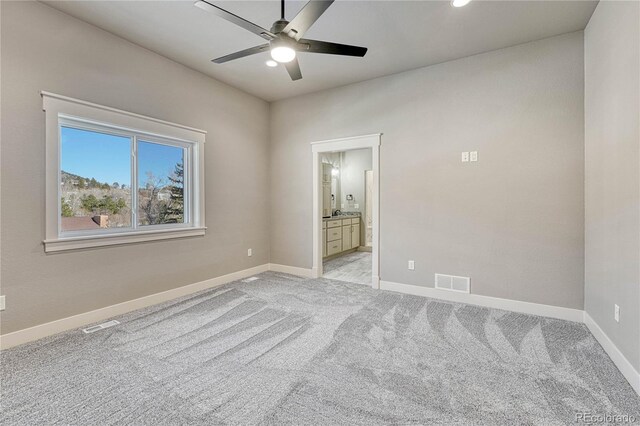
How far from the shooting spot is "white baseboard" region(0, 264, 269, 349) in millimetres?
2461

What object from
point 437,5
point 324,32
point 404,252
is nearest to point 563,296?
point 404,252

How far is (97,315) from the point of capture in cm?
295

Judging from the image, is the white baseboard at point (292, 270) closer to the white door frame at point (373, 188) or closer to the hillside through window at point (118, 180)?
the white door frame at point (373, 188)

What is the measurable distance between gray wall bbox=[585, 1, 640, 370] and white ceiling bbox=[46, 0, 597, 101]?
0.57 meters

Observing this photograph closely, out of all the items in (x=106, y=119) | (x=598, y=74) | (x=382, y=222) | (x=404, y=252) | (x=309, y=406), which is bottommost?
(x=309, y=406)

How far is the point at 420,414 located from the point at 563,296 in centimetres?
244

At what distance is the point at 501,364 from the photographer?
220cm

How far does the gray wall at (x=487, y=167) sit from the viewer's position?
3.01 meters

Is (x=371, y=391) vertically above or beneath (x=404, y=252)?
beneath

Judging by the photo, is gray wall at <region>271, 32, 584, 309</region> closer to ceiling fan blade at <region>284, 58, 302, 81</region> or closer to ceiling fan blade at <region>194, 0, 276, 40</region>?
ceiling fan blade at <region>284, 58, 302, 81</region>

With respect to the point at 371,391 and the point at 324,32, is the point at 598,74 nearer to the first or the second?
the point at 324,32

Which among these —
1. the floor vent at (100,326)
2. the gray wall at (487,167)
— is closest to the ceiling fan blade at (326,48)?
the gray wall at (487,167)

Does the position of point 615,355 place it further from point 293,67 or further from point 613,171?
point 293,67

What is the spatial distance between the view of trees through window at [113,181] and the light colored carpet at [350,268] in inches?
103
